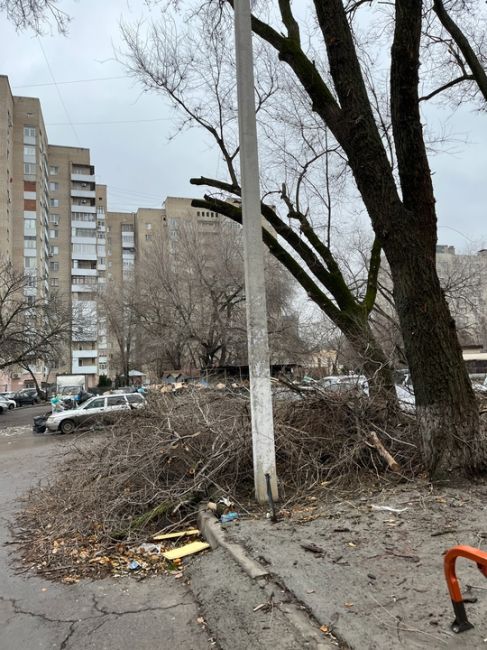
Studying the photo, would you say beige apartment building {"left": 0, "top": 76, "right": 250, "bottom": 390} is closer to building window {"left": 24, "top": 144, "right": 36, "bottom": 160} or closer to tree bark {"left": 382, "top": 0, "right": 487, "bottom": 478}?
building window {"left": 24, "top": 144, "right": 36, "bottom": 160}

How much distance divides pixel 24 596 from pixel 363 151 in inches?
243

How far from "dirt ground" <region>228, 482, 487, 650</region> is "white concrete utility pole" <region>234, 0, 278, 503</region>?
2.62 ft

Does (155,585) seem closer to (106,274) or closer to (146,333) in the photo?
(146,333)

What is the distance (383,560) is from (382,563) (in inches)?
2.4

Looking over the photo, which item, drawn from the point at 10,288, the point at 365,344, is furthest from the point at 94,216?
the point at 365,344

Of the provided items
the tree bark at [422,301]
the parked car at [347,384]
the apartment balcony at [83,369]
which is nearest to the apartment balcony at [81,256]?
the apartment balcony at [83,369]

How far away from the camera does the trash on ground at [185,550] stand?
500 cm

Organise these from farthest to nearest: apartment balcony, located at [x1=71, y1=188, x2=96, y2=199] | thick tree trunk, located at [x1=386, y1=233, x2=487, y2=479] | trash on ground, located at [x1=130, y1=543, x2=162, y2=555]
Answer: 1. apartment balcony, located at [x1=71, y1=188, x2=96, y2=199]
2. thick tree trunk, located at [x1=386, y1=233, x2=487, y2=479]
3. trash on ground, located at [x1=130, y1=543, x2=162, y2=555]

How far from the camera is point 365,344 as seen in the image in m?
9.11

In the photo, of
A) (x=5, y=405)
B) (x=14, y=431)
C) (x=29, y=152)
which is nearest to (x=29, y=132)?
(x=29, y=152)

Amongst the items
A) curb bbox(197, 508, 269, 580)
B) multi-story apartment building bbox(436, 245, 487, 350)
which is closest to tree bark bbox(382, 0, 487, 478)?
curb bbox(197, 508, 269, 580)

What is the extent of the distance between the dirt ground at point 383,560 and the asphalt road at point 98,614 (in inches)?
31.4

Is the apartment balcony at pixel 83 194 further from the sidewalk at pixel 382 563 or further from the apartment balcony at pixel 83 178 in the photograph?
the sidewalk at pixel 382 563

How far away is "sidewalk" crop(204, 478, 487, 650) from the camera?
3.03m
